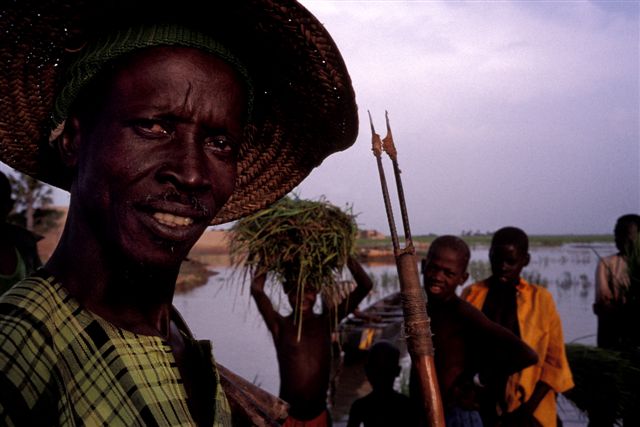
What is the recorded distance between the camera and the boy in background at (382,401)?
15.7 feet

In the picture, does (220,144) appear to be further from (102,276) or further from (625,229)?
(625,229)

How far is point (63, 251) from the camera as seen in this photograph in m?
1.14

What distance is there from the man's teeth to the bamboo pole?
612 mm

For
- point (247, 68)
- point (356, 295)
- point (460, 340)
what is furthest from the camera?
point (356, 295)

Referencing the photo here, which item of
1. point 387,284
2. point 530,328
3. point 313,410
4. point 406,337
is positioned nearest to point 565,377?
point 530,328

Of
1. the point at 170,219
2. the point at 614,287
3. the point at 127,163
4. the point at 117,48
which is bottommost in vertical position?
the point at 614,287

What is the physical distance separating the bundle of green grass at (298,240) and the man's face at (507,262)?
1232 mm

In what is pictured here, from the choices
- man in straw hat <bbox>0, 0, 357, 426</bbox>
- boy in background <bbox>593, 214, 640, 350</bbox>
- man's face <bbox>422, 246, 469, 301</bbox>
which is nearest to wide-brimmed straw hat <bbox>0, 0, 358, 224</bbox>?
man in straw hat <bbox>0, 0, 357, 426</bbox>

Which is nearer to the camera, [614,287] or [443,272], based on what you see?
[443,272]

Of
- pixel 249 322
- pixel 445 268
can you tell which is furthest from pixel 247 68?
pixel 249 322

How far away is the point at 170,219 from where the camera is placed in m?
1.11

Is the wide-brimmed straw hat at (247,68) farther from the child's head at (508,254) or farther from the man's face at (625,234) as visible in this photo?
the man's face at (625,234)

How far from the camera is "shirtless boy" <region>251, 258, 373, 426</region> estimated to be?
4691 millimetres

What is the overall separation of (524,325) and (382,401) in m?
1.35
